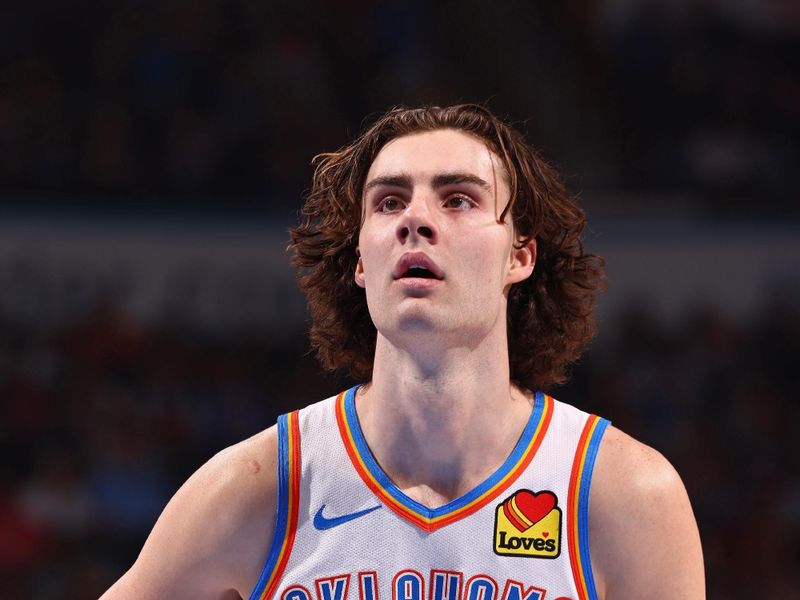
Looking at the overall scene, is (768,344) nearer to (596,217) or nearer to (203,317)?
(596,217)

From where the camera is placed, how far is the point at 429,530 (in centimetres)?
372

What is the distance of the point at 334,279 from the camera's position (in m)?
4.54

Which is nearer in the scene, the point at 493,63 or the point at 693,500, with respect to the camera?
the point at 693,500

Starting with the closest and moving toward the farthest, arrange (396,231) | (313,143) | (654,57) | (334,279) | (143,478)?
(396,231)
(334,279)
(143,478)
(313,143)
(654,57)

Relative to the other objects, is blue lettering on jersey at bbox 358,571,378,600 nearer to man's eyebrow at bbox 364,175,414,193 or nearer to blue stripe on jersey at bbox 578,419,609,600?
blue stripe on jersey at bbox 578,419,609,600

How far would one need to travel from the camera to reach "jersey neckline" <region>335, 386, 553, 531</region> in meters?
3.76

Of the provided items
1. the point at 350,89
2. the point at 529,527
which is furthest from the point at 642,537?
the point at 350,89

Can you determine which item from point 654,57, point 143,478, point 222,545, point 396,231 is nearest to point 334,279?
point 396,231

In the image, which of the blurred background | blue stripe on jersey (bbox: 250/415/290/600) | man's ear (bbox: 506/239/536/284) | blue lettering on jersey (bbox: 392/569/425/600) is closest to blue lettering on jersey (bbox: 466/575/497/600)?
blue lettering on jersey (bbox: 392/569/425/600)

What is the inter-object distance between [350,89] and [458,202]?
817 cm

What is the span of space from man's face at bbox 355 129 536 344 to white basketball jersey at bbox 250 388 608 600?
1.50ft

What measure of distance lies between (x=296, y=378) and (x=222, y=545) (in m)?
6.54

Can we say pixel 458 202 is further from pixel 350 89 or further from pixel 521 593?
pixel 350 89

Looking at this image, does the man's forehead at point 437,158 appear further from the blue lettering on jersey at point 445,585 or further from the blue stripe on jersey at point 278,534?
the blue lettering on jersey at point 445,585
